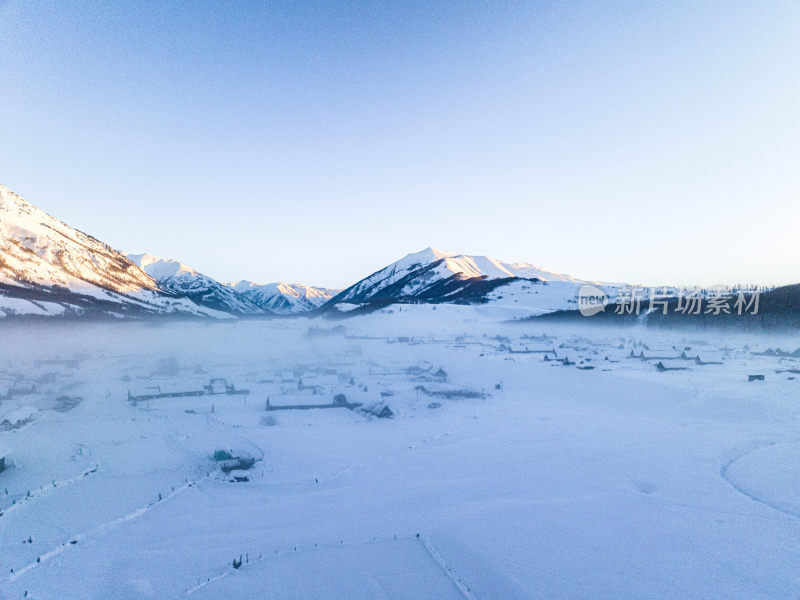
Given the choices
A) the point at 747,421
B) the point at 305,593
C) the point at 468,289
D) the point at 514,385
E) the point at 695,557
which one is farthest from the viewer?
the point at 468,289

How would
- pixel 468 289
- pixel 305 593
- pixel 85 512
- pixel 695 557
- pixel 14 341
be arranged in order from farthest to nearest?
pixel 468 289 → pixel 14 341 → pixel 85 512 → pixel 695 557 → pixel 305 593

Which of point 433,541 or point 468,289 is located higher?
point 468,289

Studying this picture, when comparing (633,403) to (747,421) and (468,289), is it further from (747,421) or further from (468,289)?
(468,289)

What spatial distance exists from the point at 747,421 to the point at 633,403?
5.19 metres

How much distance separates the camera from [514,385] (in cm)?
2928

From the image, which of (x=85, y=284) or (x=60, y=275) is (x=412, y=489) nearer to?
(x=85, y=284)

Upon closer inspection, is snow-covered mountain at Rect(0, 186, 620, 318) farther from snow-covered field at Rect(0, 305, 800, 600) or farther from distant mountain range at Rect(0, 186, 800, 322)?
snow-covered field at Rect(0, 305, 800, 600)

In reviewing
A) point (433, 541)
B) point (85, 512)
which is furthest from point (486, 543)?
point (85, 512)

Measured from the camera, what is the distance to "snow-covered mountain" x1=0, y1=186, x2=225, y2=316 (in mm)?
69688

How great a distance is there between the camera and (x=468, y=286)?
395ft

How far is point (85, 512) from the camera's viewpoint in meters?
10.9

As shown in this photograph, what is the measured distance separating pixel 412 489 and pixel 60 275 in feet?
344

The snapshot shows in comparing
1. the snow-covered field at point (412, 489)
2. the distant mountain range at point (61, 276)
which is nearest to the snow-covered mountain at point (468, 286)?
the distant mountain range at point (61, 276)

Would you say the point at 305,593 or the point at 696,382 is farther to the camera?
the point at 696,382
